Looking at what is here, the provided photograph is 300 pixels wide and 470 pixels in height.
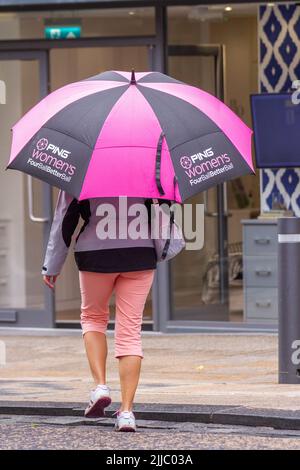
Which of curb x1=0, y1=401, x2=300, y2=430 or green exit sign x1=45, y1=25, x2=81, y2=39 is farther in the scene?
green exit sign x1=45, y1=25, x2=81, y2=39

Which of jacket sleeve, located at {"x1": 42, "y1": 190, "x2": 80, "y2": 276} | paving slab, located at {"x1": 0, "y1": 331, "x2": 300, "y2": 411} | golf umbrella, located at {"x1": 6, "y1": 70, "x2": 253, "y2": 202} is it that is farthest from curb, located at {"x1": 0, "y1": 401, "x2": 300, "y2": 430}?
golf umbrella, located at {"x1": 6, "y1": 70, "x2": 253, "y2": 202}

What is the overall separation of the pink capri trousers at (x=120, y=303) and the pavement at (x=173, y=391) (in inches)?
21.3

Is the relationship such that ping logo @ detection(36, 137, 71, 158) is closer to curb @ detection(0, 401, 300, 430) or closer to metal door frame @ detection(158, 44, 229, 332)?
curb @ detection(0, 401, 300, 430)

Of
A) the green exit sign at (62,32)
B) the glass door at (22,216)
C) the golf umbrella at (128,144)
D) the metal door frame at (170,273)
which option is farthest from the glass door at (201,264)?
the golf umbrella at (128,144)

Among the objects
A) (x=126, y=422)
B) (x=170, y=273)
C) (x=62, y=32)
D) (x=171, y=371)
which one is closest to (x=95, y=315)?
(x=126, y=422)

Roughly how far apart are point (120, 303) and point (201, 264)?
509 centimetres

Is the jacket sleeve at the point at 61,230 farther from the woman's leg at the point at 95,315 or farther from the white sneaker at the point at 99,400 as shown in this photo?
the white sneaker at the point at 99,400

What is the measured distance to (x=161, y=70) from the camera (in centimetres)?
1248

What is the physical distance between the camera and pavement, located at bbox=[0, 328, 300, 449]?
7387 millimetres

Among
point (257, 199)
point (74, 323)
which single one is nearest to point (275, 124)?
point (257, 199)

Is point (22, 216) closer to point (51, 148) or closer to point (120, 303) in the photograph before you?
point (120, 303)

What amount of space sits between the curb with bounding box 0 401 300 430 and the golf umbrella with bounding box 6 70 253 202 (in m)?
1.38
